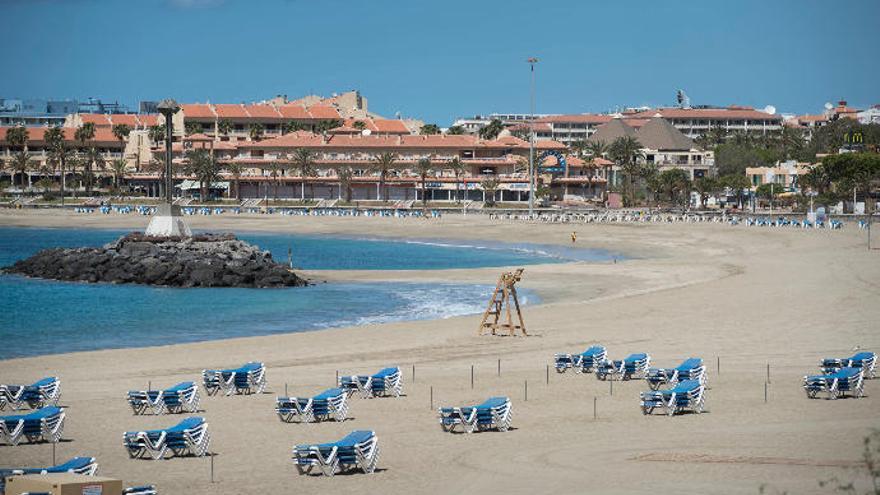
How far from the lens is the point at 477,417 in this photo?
23625 millimetres

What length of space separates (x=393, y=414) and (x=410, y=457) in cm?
396

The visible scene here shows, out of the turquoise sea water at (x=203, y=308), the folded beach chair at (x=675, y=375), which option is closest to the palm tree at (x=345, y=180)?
the turquoise sea water at (x=203, y=308)

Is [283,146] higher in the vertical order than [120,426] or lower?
higher

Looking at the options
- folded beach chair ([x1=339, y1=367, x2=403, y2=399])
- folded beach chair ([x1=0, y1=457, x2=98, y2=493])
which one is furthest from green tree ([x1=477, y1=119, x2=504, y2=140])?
folded beach chair ([x1=0, y1=457, x2=98, y2=493])

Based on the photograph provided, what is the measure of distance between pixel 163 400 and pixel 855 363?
48.6ft

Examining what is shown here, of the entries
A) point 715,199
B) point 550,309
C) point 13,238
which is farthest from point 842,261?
point 715,199

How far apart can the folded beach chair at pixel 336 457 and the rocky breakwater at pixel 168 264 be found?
3912cm

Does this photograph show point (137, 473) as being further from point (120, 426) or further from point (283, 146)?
point (283, 146)

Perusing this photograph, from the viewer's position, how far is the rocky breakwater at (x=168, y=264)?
199 ft

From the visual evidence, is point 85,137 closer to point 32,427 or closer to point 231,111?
point 231,111

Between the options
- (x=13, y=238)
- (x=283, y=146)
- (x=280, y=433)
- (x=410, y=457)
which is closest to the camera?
(x=410, y=457)

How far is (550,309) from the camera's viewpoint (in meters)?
45.8

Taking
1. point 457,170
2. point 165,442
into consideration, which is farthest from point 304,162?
point 165,442

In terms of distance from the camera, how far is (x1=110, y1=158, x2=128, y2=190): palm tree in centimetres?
14425
